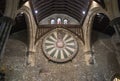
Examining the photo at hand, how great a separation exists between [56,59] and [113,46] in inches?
170

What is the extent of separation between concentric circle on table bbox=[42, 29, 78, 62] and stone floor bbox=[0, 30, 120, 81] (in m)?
0.36

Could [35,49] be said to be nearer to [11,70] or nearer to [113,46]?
[11,70]

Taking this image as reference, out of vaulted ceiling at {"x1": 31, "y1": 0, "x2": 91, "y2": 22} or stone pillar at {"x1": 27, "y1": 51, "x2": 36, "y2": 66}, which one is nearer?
vaulted ceiling at {"x1": 31, "y1": 0, "x2": 91, "y2": 22}

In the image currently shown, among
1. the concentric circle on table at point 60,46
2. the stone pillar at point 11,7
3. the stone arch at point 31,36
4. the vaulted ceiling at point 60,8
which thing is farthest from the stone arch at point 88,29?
the stone pillar at point 11,7

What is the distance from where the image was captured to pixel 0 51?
34.0ft

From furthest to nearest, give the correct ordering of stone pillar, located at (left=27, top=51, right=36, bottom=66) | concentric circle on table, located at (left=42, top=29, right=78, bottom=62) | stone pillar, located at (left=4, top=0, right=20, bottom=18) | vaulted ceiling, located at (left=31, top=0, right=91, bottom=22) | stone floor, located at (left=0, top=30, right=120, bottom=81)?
concentric circle on table, located at (left=42, top=29, right=78, bottom=62)
stone pillar, located at (left=27, top=51, right=36, bottom=66)
stone floor, located at (left=0, top=30, right=120, bottom=81)
vaulted ceiling, located at (left=31, top=0, right=91, bottom=22)
stone pillar, located at (left=4, top=0, right=20, bottom=18)

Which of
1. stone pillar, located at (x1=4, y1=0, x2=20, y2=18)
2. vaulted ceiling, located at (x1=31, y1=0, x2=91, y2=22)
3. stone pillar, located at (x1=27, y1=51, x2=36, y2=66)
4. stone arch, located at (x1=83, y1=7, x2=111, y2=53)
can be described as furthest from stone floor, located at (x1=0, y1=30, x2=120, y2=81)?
stone pillar, located at (x1=4, y1=0, x2=20, y2=18)

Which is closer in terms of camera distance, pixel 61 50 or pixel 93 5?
pixel 93 5

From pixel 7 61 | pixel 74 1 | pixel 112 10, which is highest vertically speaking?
pixel 74 1

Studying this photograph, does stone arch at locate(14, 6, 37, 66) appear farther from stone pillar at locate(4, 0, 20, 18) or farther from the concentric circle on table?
stone pillar at locate(4, 0, 20, 18)

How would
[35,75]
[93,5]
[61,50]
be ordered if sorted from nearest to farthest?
[93,5]
[35,75]
[61,50]

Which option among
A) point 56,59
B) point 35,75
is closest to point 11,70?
point 35,75

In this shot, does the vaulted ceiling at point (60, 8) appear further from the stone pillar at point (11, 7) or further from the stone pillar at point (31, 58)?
the stone pillar at point (31, 58)

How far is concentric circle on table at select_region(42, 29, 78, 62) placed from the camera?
15.3 metres
